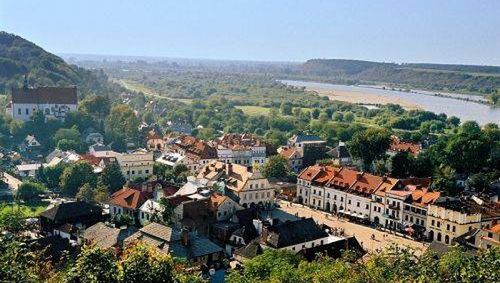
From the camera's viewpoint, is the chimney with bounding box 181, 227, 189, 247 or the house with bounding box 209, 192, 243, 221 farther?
the house with bounding box 209, 192, 243, 221

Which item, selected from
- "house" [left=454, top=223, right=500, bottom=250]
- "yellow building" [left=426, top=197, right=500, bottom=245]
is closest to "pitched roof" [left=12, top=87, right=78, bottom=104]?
"yellow building" [left=426, top=197, right=500, bottom=245]

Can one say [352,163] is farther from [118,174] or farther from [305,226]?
[305,226]

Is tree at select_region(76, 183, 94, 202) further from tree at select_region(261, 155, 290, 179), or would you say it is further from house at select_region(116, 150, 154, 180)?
tree at select_region(261, 155, 290, 179)

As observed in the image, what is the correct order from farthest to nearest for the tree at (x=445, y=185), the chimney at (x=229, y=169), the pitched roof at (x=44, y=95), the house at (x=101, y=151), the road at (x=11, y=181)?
1. the pitched roof at (x=44, y=95)
2. the house at (x=101, y=151)
3. the road at (x=11, y=181)
4. the chimney at (x=229, y=169)
5. the tree at (x=445, y=185)

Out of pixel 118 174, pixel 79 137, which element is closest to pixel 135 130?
pixel 79 137

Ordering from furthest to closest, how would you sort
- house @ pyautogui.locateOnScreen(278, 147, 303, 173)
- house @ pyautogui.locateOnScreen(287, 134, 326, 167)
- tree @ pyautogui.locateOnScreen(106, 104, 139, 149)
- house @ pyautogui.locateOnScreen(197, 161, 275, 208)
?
tree @ pyautogui.locateOnScreen(106, 104, 139, 149) → house @ pyautogui.locateOnScreen(287, 134, 326, 167) → house @ pyautogui.locateOnScreen(278, 147, 303, 173) → house @ pyautogui.locateOnScreen(197, 161, 275, 208)

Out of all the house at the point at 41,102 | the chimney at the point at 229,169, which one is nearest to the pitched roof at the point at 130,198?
the chimney at the point at 229,169

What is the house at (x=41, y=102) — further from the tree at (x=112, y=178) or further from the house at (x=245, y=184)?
the house at (x=245, y=184)
